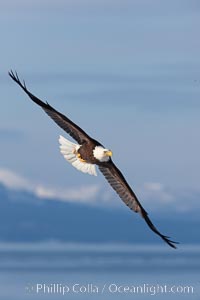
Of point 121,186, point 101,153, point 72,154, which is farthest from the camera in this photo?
point 121,186

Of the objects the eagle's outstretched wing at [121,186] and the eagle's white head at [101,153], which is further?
the eagle's outstretched wing at [121,186]

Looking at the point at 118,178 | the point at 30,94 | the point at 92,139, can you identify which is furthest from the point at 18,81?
the point at 118,178

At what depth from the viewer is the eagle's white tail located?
13.0 meters

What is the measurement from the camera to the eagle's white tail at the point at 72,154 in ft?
A: 42.7

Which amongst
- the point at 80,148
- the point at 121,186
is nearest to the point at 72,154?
the point at 80,148

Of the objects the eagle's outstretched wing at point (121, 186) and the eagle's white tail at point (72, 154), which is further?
the eagle's outstretched wing at point (121, 186)

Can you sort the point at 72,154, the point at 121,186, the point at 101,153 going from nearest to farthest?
1. the point at 101,153
2. the point at 72,154
3. the point at 121,186

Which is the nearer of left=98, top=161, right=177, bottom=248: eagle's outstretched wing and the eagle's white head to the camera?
the eagle's white head

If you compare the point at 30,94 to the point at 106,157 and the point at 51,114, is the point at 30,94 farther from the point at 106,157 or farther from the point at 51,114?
the point at 106,157

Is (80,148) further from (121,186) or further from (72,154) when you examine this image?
(121,186)

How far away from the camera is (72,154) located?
43.1 ft

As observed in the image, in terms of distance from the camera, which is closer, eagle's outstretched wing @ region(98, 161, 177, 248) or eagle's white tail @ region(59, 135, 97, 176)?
eagle's white tail @ region(59, 135, 97, 176)

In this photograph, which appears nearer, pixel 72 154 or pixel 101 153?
pixel 101 153

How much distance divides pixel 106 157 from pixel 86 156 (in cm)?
30
